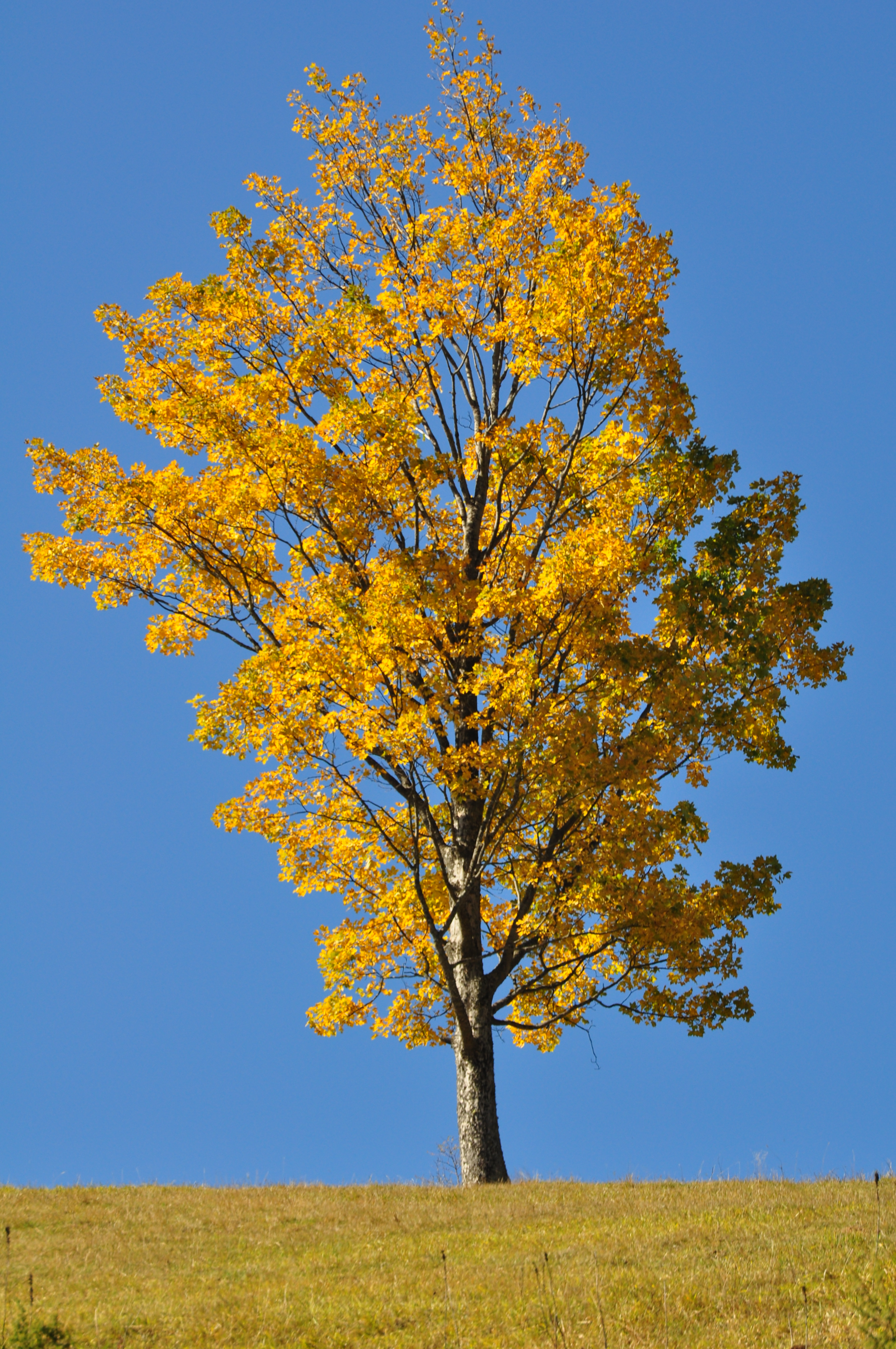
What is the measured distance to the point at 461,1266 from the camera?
8883mm

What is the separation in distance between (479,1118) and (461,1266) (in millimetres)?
5073

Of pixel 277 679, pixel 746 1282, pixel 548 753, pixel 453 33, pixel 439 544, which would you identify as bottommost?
pixel 746 1282

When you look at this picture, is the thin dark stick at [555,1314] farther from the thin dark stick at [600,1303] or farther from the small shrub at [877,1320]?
the small shrub at [877,1320]

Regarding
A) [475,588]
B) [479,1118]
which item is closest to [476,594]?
[475,588]

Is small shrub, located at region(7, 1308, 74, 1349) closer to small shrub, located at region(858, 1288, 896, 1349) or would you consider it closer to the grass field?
the grass field

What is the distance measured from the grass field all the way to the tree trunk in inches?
34.7

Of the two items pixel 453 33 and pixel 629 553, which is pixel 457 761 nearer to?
pixel 629 553

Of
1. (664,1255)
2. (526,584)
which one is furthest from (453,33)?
(664,1255)

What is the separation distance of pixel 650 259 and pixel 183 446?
679 cm

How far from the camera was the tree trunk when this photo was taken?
45.1 ft

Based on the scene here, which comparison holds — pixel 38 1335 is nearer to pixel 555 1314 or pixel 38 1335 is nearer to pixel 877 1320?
pixel 555 1314

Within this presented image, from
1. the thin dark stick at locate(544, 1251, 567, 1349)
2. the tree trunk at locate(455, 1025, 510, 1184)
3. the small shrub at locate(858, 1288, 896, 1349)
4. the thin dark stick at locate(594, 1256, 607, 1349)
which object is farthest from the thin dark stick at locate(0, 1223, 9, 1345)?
the tree trunk at locate(455, 1025, 510, 1184)

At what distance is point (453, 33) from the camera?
16.4 m

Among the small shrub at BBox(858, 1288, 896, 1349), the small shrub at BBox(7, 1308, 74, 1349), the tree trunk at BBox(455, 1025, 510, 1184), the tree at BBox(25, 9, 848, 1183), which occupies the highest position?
the tree at BBox(25, 9, 848, 1183)
